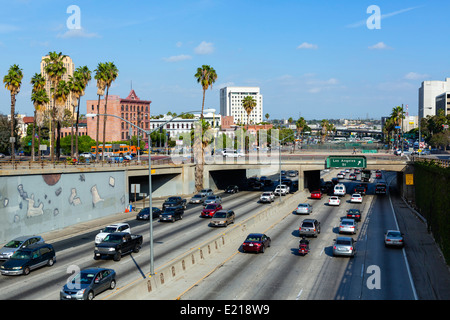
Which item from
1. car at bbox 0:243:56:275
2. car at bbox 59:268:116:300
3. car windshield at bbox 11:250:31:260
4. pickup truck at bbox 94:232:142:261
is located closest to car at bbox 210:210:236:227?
pickup truck at bbox 94:232:142:261

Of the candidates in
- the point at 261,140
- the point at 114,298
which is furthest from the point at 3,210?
the point at 261,140

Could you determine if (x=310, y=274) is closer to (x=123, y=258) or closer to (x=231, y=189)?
(x=123, y=258)

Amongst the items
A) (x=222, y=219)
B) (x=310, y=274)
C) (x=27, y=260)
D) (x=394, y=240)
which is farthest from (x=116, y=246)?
(x=394, y=240)

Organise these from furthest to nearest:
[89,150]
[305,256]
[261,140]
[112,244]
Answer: [261,140] < [89,150] < [305,256] < [112,244]

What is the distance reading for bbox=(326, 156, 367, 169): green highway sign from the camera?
70.4 m

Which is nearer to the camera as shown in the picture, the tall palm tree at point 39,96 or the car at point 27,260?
the car at point 27,260

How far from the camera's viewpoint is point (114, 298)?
71.8 ft

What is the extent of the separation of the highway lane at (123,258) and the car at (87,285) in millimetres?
1656

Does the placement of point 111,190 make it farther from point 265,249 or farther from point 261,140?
point 261,140

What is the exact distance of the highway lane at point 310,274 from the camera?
2521cm

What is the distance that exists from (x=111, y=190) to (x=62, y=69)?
72.4 feet

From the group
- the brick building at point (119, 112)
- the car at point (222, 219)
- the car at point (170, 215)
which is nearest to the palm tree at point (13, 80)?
the car at point (170, 215)

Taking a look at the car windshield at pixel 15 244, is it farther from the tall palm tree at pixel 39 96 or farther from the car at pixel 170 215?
the tall palm tree at pixel 39 96

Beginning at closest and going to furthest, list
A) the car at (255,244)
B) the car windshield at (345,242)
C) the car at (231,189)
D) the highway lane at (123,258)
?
the highway lane at (123,258)
the car windshield at (345,242)
the car at (255,244)
the car at (231,189)
